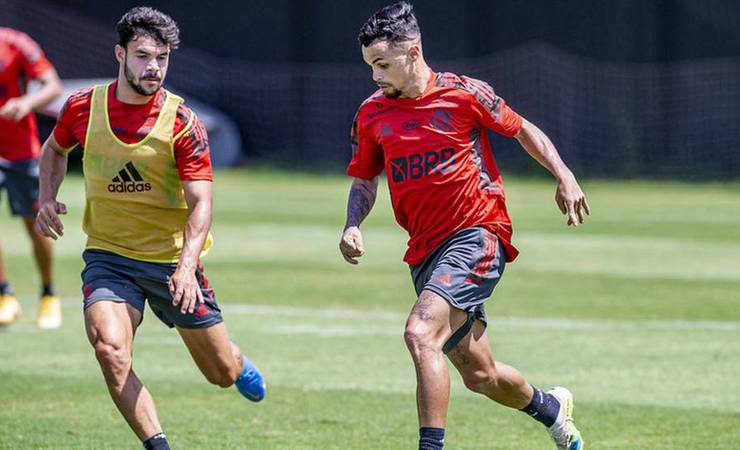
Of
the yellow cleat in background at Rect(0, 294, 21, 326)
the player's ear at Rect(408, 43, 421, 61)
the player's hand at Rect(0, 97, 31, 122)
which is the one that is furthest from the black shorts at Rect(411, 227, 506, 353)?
the yellow cleat in background at Rect(0, 294, 21, 326)

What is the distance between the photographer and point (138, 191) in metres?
7.35

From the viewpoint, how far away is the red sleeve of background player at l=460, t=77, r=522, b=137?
7.30 metres

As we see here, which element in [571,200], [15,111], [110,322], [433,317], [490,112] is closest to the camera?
[433,317]

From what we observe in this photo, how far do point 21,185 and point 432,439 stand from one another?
724 centimetres

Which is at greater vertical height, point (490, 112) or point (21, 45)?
point (490, 112)

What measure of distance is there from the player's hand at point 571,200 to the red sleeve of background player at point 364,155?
979mm

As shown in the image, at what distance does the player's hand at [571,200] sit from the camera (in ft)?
23.2

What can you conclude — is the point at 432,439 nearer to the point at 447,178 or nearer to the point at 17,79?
the point at 447,178

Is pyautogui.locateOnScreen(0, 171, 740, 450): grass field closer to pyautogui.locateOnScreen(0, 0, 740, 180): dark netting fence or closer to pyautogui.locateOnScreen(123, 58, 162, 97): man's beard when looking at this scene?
pyautogui.locateOnScreen(123, 58, 162, 97): man's beard

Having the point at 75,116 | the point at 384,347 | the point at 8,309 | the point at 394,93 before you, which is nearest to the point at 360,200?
the point at 394,93

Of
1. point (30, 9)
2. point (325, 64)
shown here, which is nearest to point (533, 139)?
point (325, 64)

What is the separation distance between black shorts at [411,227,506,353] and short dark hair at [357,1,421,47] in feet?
3.34

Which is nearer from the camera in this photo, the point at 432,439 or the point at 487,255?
the point at 432,439

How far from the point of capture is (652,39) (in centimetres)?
3044
